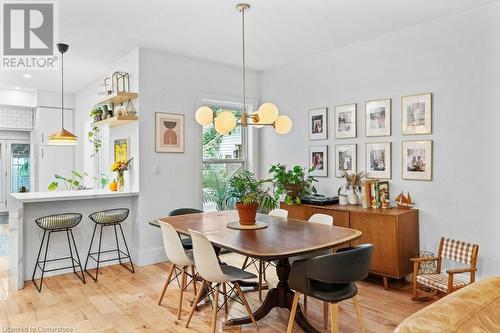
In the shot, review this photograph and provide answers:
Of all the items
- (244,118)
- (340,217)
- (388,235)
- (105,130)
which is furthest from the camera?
(105,130)

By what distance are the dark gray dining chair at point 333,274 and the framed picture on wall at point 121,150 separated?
3.15 metres

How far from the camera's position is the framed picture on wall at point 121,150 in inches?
186

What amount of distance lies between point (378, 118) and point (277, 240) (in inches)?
91.6

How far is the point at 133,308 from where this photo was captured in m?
3.13

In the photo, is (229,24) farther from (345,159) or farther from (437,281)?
(437,281)

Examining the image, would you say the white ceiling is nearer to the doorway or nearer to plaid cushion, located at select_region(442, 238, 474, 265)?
plaid cushion, located at select_region(442, 238, 474, 265)

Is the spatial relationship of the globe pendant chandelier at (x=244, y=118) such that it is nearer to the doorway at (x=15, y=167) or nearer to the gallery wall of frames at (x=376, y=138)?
the gallery wall of frames at (x=376, y=138)

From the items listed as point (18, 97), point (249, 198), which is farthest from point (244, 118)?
point (18, 97)

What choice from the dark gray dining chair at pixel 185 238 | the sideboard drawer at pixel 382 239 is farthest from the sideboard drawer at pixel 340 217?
the dark gray dining chair at pixel 185 238

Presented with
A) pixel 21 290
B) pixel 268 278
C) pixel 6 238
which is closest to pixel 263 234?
pixel 268 278

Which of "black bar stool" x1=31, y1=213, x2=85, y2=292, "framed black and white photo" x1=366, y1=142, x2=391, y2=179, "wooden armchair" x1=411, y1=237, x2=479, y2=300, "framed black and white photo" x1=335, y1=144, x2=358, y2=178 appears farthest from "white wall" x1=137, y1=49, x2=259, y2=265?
"wooden armchair" x1=411, y1=237, x2=479, y2=300

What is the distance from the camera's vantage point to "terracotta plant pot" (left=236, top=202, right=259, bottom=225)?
295cm

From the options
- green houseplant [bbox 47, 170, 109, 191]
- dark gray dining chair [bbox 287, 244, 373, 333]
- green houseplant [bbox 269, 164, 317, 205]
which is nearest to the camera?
dark gray dining chair [bbox 287, 244, 373, 333]

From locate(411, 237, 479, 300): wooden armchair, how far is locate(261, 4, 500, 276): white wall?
0.20 metres
